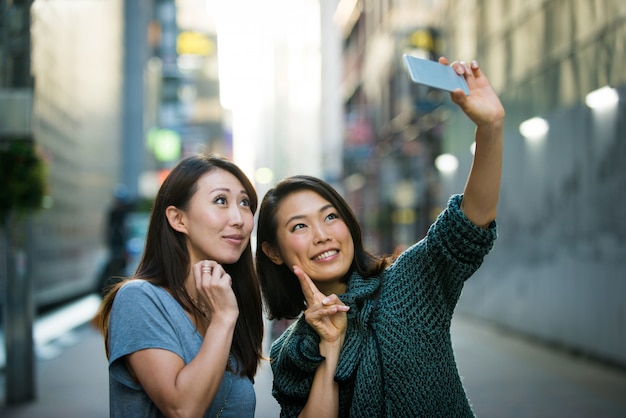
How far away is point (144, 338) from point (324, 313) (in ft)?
1.83

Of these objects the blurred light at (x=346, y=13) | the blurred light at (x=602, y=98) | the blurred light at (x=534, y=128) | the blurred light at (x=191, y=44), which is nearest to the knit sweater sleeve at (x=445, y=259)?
the blurred light at (x=602, y=98)

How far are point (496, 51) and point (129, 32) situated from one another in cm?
3284

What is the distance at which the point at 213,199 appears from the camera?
8.86ft

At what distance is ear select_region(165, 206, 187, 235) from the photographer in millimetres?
2707

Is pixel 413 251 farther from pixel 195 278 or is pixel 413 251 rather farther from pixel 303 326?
pixel 195 278

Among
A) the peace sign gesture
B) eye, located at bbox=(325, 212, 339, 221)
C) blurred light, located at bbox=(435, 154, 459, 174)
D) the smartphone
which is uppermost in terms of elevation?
blurred light, located at bbox=(435, 154, 459, 174)

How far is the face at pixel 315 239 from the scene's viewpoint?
275cm

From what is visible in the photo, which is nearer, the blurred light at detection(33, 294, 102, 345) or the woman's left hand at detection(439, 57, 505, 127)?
the woman's left hand at detection(439, 57, 505, 127)

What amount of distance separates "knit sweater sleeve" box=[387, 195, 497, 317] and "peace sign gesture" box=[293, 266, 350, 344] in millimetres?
204

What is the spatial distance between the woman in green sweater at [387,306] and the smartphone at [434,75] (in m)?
0.04

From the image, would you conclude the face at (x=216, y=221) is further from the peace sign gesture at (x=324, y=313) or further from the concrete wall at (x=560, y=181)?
the concrete wall at (x=560, y=181)

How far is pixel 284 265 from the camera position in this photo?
3064 millimetres

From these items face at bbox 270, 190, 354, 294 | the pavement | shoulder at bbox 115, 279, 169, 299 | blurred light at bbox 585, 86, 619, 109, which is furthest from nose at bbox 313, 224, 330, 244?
blurred light at bbox 585, 86, 619, 109

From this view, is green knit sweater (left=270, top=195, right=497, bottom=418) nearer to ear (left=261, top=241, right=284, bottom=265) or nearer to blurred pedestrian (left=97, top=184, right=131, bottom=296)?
ear (left=261, top=241, right=284, bottom=265)
